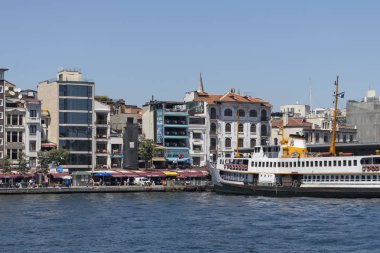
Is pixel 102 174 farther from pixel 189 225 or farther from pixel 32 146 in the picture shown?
pixel 189 225

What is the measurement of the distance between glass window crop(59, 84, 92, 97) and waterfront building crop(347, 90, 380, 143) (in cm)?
5408

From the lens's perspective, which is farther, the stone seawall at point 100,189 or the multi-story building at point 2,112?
the multi-story building at point 2,112

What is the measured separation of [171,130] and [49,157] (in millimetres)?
24910

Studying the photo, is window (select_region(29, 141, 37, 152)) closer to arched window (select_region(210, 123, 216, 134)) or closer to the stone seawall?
the stone seawall

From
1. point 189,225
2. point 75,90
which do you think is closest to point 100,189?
point 75,90

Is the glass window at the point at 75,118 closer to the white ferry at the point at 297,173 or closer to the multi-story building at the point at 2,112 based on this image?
the multi-story building at the point at 2,112

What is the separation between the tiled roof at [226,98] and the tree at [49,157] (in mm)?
28983

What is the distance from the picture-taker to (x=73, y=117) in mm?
127375

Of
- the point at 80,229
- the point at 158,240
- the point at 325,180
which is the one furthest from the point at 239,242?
the point at 325,180

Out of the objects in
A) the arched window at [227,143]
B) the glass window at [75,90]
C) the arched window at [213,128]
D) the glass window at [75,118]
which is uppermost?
the glass window at [75,90]

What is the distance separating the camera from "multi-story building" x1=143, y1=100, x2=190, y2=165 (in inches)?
5379

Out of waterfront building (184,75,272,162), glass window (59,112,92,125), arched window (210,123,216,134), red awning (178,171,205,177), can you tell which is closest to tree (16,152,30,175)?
glass window (59,112,92,125)

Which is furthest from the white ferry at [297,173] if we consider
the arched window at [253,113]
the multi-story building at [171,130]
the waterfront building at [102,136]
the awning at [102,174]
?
the arched window at [253,113]

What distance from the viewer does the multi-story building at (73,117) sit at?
12644cm
